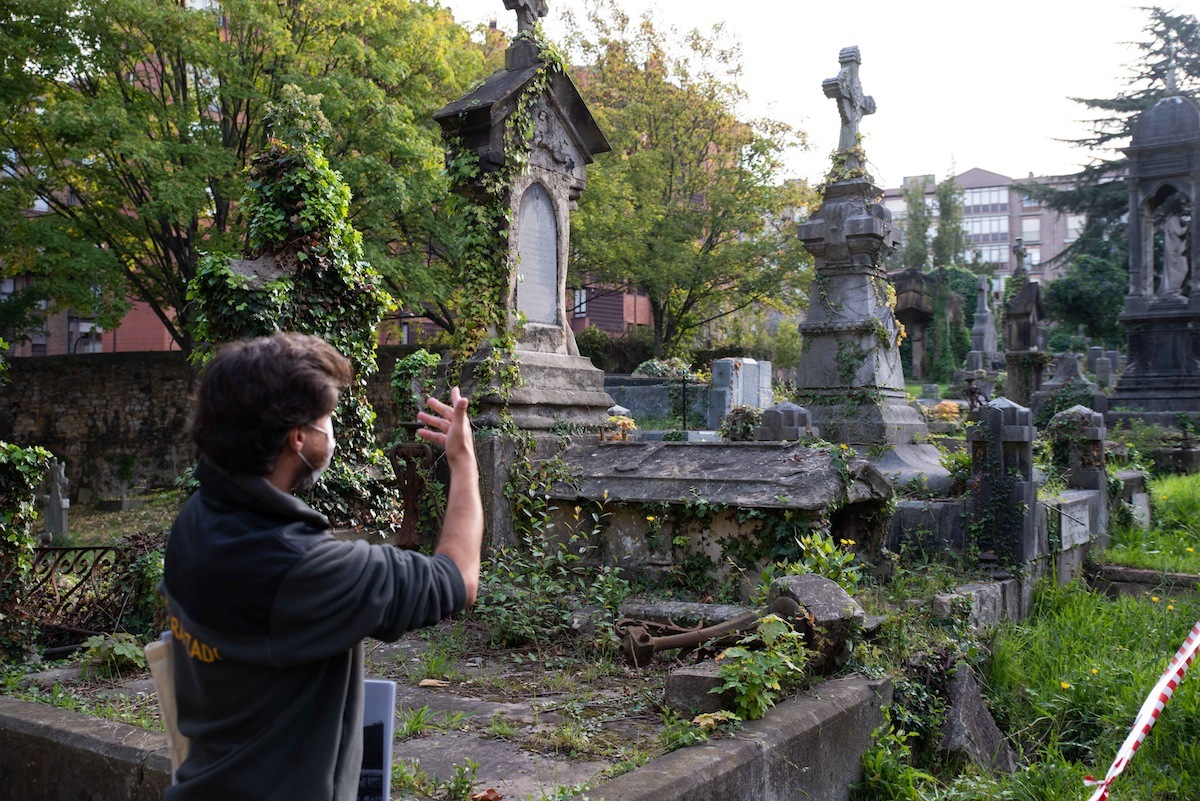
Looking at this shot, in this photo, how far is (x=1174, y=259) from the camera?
1970 centimetres

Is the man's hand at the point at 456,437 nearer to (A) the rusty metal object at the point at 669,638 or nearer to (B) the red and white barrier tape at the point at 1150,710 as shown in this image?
(A) the rusty metal object at the point at 669,638

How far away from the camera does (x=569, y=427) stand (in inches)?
281

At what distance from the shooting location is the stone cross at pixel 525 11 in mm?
7484

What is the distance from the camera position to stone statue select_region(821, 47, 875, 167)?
35.9ft

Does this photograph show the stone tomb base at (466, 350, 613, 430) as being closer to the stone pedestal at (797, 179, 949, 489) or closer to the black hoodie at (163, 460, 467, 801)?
the stone pedestal at (797, 179, 949, 489)

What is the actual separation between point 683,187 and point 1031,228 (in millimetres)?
68965

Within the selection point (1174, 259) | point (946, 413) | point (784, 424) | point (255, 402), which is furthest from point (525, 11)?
point (1174, 259)

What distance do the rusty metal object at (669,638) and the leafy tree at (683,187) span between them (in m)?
20.9

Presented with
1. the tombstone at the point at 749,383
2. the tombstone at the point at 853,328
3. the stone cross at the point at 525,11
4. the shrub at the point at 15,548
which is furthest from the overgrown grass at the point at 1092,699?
the tombstone at the point at 749,383

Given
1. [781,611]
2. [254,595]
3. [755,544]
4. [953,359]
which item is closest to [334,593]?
[254,595]

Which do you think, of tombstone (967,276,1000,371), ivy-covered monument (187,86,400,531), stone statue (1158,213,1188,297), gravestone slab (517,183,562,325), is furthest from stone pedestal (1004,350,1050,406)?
ivy-covered monument (187,86,400,531)

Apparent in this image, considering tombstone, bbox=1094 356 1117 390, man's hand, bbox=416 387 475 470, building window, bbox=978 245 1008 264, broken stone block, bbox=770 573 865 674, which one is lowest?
broken stone block, bbox=770 573 865 674

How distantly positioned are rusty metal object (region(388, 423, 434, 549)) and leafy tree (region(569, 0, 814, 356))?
19124mm

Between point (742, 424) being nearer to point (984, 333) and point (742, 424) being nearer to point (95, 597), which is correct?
point (95, 597)
